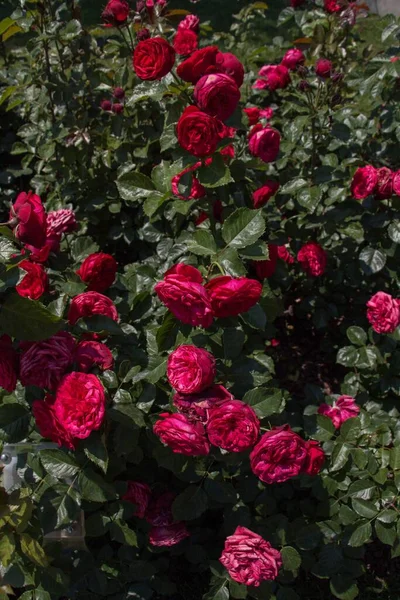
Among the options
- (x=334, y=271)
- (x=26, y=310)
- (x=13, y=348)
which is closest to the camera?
(x=26, y=310)

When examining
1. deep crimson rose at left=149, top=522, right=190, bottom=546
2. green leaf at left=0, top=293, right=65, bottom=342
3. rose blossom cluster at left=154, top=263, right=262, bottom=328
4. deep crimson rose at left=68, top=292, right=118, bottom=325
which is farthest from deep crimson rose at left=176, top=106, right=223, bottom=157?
deep crimson rose at left=149, top=522, right=190, bottom=546

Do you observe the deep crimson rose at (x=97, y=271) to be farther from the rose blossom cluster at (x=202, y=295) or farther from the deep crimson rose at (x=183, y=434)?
the deep crimson rose at (x=183, y=434)

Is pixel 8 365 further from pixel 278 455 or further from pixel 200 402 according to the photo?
pixel 278 455

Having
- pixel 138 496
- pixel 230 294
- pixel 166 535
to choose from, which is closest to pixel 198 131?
pixel 230 294

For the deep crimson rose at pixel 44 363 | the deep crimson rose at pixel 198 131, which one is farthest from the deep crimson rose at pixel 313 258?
the deep crimson rose at pixel 44 363

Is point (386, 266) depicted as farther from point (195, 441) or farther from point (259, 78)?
point (195, 441)

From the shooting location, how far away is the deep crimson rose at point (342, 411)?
1.99 meters

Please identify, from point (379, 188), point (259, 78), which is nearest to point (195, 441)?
point (379, 188)

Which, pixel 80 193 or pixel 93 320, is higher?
pixel 93 320

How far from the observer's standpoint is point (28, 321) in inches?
46.3

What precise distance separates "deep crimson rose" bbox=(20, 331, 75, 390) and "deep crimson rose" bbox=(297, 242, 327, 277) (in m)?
1.33

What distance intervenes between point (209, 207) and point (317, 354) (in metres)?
1.39

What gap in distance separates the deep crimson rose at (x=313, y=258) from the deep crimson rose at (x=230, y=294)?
112cm

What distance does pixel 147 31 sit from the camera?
2152mm
